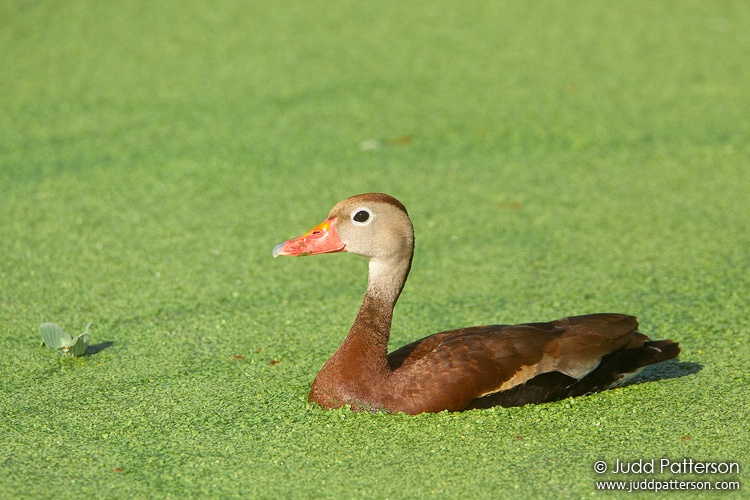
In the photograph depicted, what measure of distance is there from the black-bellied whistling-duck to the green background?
71 mm

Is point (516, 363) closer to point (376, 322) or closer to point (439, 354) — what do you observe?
point (439, 354)

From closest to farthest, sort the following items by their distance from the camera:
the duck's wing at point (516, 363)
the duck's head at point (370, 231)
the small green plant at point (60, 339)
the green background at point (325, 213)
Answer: the green background at point (325, 213) < the duck's wing at point (516, 363) < the duck's head at point (370, 231) < the small green plant at point (60, 339)

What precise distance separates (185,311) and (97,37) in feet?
11.9

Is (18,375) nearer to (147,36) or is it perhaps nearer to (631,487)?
(631,487)

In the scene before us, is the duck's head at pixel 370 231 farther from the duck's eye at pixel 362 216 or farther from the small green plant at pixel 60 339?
the small green plant at pixel 60 339

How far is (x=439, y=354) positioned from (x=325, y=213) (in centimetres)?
198

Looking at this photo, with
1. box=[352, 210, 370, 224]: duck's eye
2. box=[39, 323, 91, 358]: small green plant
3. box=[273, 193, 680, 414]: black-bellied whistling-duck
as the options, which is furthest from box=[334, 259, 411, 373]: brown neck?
box=[39, 323, 91, 358]: small green plant

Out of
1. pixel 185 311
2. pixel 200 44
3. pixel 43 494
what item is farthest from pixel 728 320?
pixel 200 44

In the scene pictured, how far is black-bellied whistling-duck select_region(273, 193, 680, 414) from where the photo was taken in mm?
3018

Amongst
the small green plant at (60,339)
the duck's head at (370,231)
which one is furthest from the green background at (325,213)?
the duck's head at (370,231)

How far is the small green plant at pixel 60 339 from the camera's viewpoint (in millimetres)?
3439

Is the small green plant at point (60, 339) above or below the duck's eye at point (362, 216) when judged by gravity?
below

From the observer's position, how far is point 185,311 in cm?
393

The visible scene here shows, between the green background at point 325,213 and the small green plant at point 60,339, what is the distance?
6 cm
